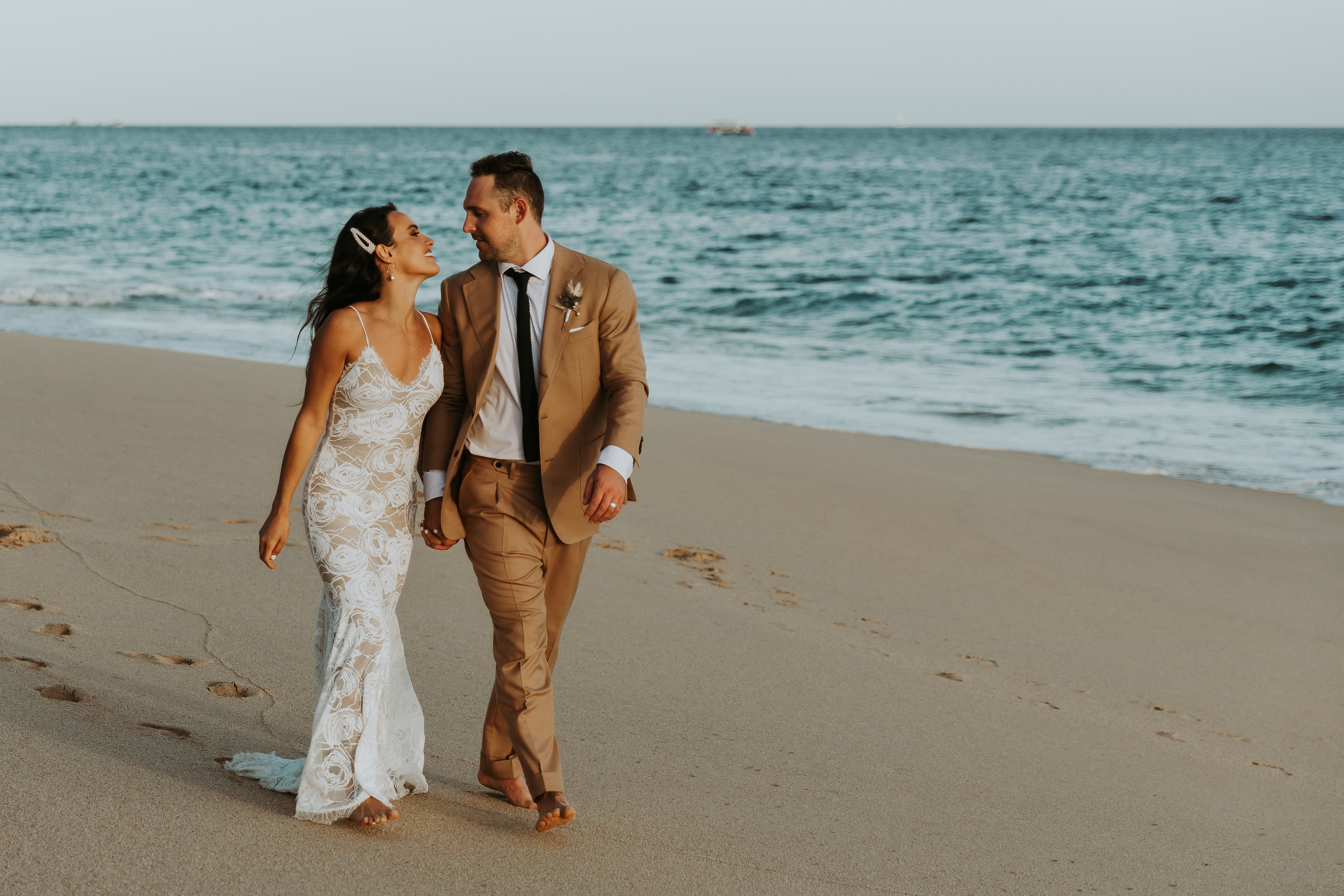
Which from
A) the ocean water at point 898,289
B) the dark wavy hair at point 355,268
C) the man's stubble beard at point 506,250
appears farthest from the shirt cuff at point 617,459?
the ocean water at point 898,289

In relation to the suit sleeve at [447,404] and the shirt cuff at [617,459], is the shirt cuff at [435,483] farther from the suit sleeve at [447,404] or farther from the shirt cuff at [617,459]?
the shirt cuff at [617,459]

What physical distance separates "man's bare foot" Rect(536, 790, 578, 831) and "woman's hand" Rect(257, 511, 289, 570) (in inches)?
35.9

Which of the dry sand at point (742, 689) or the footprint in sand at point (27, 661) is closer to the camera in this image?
the dry sand at point (742, 689)

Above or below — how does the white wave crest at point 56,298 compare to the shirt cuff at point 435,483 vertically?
below

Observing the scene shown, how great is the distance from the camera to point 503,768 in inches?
126

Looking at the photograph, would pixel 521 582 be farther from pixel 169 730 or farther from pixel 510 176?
pixel 169 730

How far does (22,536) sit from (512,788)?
2987 mm

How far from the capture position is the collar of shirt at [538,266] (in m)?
3.02

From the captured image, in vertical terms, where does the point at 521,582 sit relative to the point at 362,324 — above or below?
below

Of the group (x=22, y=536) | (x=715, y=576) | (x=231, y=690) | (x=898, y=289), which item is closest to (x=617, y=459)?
(x=231, y=690)

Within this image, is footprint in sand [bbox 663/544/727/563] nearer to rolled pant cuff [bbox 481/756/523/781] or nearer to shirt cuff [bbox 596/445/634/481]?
rolled pant cuff [bbox 481/756/523/781]

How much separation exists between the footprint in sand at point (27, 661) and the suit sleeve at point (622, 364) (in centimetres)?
212

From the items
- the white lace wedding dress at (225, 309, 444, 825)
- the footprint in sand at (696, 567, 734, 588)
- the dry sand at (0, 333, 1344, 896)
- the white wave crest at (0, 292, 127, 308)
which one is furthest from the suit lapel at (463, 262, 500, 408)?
the white wave crest at (0, 292, 127, 308)

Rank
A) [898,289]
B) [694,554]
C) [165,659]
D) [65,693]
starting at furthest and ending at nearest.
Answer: [898,289]
[694,554]
[165,659]
[65,693]
